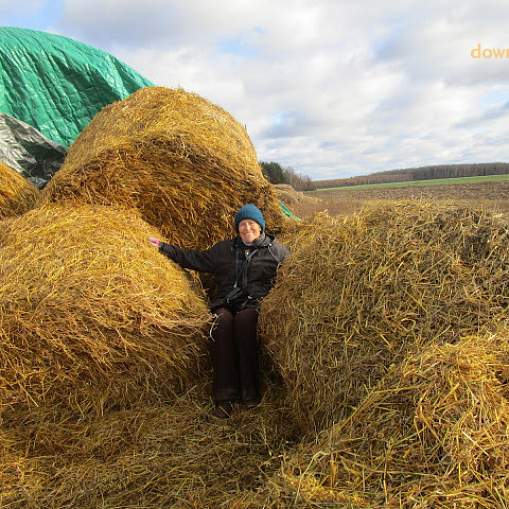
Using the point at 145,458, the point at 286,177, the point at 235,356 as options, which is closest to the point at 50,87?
the point at 235,356

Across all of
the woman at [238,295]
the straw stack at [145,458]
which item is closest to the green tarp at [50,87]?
the woman at [238,295]

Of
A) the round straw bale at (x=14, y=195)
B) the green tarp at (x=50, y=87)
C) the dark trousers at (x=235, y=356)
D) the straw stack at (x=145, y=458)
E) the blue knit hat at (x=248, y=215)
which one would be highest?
the green tarp at (x=50, y=87)

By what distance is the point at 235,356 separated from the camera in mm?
3158

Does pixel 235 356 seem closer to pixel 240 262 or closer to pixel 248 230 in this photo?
pixel 240 262

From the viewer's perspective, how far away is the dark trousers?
9.89 feet

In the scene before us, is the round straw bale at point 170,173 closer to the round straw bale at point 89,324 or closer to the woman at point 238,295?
the woman at point 238,295

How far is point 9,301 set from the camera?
2713mm

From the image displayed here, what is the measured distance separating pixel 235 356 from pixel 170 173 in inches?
73.8

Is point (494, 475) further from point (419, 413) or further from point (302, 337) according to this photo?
point (302, 337)

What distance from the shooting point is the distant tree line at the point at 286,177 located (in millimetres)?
24177

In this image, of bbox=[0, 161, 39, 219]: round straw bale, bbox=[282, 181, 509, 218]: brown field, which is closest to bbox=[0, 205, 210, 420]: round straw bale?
bbox=[0, 161, 39, 219]: round straw bale

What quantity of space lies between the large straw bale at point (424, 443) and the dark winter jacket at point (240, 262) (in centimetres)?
158

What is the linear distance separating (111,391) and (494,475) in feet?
7.42

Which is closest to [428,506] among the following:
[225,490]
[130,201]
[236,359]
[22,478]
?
[225,490]
